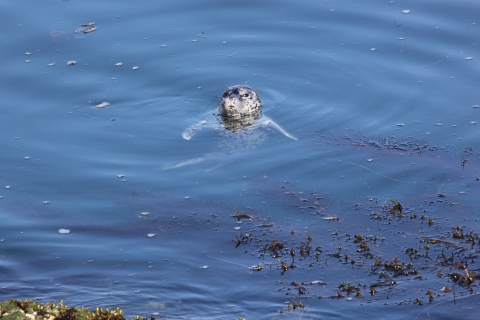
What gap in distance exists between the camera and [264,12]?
13.4 m

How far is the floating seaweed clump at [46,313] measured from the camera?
16.8 feet

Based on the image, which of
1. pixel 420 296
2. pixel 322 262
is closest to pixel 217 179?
pixel 322 262

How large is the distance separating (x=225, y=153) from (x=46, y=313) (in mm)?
4544

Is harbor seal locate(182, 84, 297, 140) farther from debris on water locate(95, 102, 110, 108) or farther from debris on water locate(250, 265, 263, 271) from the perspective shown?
debris on water locate(250, 265, 263, 271)

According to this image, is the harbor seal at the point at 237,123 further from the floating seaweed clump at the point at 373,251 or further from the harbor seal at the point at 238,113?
the floating seaweed clump at the point at 373,251

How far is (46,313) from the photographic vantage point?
17.0 feet

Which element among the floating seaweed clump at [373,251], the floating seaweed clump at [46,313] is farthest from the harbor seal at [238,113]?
the floating seaweed clump at [46,313]

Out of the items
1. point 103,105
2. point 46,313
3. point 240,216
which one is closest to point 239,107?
point 103,105

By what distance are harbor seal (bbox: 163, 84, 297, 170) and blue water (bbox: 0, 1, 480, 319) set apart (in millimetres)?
133

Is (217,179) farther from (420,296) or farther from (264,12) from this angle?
(264,12)

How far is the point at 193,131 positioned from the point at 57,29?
4237 mm

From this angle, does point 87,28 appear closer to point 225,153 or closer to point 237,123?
point 237,123

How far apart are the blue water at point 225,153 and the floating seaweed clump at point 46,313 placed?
1.85ft

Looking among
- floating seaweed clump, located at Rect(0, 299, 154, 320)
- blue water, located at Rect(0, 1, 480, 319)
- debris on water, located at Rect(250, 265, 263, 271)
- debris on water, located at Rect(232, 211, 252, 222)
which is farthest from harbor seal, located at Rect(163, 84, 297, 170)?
floating seaweed clump, located at Rect(0, 299, 154, 320)
